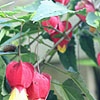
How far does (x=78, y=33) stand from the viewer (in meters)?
0.57

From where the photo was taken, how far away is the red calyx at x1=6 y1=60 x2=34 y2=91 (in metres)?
0.32

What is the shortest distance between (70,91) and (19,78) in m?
0.12

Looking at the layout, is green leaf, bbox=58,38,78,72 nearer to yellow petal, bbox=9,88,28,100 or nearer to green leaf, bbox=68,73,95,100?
green leaf, bbox=68,73,95,100

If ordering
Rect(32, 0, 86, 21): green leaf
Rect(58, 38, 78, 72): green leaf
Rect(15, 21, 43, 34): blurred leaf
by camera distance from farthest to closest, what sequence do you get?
Rect(58, 38, 78, 72): green leaf, Rect(15, 21, 43, 34): blurred leaf, Rect(32, 0, 86, 21): green leaf

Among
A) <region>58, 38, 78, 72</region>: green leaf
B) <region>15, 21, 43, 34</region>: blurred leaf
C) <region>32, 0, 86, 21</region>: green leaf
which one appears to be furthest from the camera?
<region>58, 38, 78, 72</region>: green leaf

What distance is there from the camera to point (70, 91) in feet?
1.32

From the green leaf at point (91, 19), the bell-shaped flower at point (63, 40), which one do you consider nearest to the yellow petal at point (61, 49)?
the bell-shaped flower at point (63, 40)

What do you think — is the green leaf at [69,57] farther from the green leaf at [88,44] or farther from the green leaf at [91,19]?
the green leaf at [91,19]

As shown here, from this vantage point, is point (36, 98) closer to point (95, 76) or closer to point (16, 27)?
point (16, 27)

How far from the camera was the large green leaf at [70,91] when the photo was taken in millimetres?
389

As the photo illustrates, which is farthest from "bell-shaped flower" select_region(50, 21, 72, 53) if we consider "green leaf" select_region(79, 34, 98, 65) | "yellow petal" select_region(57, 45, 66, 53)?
"green leaf" select_region(79, 34, 98, 65)

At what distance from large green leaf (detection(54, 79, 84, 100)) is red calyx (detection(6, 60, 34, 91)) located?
0.32 feet

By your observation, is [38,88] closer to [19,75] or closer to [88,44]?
[19,75]

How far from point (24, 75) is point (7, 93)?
0.04 m
